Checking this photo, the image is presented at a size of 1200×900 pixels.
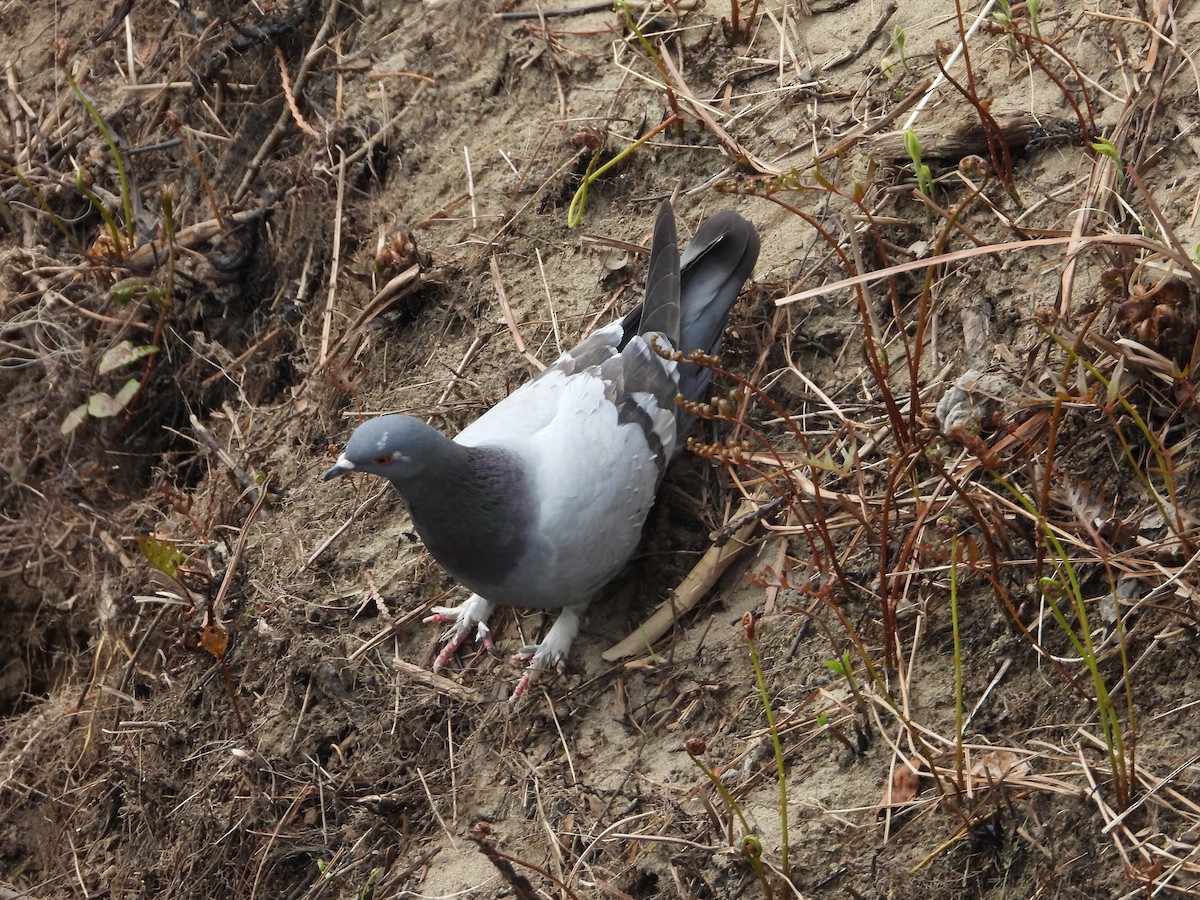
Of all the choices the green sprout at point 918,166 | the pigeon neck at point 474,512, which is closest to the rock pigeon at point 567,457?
the pigeon neck at point 474,512

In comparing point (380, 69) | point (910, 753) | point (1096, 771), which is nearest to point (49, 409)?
point (380, 69)

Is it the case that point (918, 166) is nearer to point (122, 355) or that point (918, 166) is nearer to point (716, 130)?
point (716, 130)

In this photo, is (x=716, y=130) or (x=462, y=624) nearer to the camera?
(x=462, y=624)

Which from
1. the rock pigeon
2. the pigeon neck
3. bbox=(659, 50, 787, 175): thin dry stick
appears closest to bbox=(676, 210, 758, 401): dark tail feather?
the rock pigeon

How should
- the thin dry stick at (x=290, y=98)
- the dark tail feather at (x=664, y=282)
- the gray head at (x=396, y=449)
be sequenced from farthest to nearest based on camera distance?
the thin dry stick at (x=290, y=98), the dark tail feather at (x=664, y=282), the gray head at (x=396, y=449)

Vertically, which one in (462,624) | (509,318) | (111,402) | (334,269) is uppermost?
(334,269)

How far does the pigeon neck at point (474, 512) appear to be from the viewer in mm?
3641

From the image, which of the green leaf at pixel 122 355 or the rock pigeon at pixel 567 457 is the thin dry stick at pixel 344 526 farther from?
the green leaf at pixel 122 355

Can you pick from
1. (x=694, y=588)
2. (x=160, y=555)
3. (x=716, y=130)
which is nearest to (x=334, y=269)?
(x=160, y=555)

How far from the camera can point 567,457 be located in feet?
12.6

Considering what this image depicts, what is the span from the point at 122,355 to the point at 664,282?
8.81 ft

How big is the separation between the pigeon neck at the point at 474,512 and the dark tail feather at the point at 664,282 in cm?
76

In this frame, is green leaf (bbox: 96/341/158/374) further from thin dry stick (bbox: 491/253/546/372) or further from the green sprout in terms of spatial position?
the green sprout

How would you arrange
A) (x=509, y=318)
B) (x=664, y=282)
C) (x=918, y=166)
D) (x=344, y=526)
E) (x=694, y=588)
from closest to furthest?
(x=918, y=166), (x=694, y=588), (x=664, y=282), (x=344, y=526), (x=509, y=318)
